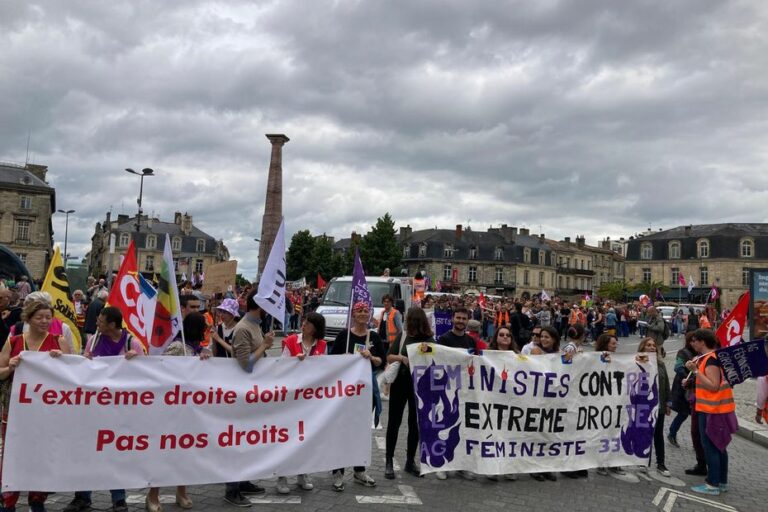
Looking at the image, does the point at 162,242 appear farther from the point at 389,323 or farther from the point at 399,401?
the point at 399,401

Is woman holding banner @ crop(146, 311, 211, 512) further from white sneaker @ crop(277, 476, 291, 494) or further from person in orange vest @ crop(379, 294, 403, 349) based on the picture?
person in orange vest @ crop(379, 294, 403, 349)

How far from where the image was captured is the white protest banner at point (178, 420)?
4.96 metres

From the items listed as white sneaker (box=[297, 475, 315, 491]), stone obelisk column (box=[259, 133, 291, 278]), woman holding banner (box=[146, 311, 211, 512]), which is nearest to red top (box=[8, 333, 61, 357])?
woman holding banner (box=[146, 311, 211, 512])

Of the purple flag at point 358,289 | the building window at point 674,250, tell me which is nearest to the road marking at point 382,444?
the purple flag at point 358,289

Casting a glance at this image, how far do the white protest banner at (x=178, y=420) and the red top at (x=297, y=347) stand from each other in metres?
0.25

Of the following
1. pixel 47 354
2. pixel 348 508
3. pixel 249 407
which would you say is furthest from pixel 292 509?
pixel 47 354

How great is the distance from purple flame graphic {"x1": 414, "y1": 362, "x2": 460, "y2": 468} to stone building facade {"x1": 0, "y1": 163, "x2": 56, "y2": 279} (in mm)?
72852

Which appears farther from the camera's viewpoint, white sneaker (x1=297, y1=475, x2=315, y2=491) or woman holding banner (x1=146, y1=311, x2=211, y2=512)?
white sneaker (x1=297, y1=475, x2=315, y2=491)

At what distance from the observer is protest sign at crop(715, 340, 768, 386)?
638 centimetres

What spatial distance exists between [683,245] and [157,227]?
80.3 meters

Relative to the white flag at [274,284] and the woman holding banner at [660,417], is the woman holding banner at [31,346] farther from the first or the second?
the woman holding banner at [660,417]

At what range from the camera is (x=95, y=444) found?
16.7 feet

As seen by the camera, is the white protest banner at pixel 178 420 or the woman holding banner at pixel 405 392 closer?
the white protest banner at pixel 178 420

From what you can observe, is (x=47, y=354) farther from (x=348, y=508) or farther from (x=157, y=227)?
(x=157, y=227)
